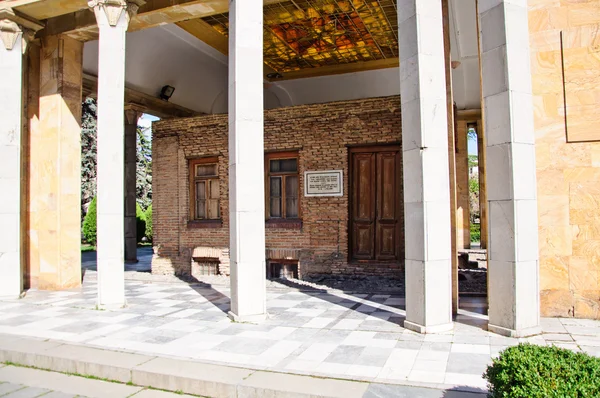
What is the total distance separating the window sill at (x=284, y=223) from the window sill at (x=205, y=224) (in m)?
1.50

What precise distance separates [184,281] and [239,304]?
18.3ft

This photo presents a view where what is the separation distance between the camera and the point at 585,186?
718cm

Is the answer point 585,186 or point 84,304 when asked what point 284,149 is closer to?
point 84,304

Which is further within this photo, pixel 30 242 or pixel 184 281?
pixel 184 281

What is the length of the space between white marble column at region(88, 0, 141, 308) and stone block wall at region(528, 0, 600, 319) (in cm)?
706

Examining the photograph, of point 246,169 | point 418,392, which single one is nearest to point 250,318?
point 246,169

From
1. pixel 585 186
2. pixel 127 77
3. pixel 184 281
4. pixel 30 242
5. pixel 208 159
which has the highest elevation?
pixel 127 77

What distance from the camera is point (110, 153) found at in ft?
28.1

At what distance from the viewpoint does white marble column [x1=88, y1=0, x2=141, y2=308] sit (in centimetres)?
852

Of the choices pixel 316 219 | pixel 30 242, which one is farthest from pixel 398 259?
pixel 30 242

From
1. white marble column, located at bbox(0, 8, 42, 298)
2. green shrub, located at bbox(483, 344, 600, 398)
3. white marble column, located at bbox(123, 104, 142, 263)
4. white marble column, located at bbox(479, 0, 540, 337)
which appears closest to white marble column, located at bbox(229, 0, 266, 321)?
white marble column, located at bbox(479, 0, 540, 337)

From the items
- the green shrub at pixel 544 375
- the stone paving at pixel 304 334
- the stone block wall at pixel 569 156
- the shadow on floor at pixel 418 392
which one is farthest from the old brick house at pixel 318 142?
the green shrub at pixel 544 375

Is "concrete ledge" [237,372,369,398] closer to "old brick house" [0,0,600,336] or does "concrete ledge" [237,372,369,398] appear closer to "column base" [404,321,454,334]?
"column base" [404,321,454,334]

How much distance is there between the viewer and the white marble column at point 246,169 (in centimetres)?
733
